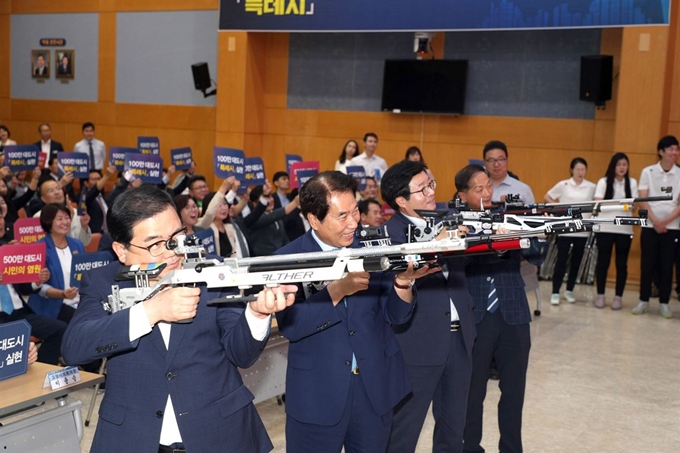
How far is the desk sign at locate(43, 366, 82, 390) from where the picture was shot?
142 inches

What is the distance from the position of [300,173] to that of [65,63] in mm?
8172

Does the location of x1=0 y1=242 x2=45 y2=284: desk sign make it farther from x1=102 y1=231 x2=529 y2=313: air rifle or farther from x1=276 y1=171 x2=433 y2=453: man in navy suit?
x1=102 y1=231 x2=529 y2=313: air rifle

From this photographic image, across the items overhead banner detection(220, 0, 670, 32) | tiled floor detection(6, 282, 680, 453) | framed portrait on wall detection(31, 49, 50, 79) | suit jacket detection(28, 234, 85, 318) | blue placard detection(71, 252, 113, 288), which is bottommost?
tiled floor detection(6, 282, 680, 453)

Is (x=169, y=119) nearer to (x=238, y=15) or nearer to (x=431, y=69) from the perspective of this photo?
(x=238, y=15)

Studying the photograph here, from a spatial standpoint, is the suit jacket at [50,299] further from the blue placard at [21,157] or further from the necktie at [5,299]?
the blue placard at [21,157]

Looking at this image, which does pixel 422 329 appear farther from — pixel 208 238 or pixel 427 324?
pixel 208 238

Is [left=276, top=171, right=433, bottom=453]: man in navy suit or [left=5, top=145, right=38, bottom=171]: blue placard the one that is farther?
[left=5, top=145, right=38, bottom=171]: blue placard

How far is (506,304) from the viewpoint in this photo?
423cm

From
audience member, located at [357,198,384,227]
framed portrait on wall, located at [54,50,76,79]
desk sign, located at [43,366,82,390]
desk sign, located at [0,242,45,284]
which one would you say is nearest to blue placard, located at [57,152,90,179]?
audience member, located at [357,198,384,227]

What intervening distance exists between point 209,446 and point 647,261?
24.8 ft

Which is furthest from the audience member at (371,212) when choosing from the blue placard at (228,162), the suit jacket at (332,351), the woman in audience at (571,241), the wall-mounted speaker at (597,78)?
the wall-mounted speaker at (597,78)

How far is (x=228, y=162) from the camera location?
8031 mm

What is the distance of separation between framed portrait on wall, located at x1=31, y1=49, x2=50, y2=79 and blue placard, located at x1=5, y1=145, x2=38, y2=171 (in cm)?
665

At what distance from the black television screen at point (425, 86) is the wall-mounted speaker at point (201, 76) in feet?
9.90
